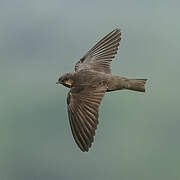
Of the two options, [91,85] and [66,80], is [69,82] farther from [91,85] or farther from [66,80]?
[91,85]

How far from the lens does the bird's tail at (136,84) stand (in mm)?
2705

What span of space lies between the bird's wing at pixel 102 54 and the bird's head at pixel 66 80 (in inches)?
8.3

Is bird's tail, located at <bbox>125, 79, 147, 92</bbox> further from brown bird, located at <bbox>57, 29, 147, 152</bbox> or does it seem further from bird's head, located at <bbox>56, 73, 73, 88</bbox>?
bird's head, located at <bbox>56, 73, 73, 88</bbox>

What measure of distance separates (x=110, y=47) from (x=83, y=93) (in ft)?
2.05

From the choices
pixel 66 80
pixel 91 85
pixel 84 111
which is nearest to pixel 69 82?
pixel 66 80

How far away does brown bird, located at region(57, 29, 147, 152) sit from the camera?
2395 mm

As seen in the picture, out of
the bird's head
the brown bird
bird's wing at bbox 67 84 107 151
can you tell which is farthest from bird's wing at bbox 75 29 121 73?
bird's wing at bbox 67 84 107 151

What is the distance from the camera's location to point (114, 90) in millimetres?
2734

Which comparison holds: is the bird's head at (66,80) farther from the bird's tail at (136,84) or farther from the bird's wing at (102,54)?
the bird's tail at (136,84)

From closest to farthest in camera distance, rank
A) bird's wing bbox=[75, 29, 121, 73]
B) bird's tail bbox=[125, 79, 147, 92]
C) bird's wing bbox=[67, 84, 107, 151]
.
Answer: bird's wing bbox=[67, 84, 107, 151] < bird's tail bbox=[125, 79, 147, 92] < bird's wing bbox=[75, 29, 121, 73]

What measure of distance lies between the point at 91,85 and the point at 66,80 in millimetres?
240

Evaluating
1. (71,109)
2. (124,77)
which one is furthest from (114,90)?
(71,109)

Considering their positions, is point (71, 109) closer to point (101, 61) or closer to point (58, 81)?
point (58, 81)

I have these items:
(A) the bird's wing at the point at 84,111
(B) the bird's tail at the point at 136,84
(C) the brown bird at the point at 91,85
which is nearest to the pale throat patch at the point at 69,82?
(C) the brown bird at the point at 91,85
